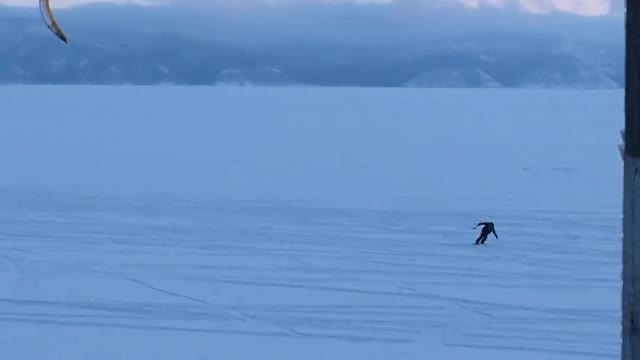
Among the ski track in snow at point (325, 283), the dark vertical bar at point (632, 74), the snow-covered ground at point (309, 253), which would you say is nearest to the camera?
the dark vertical bar at point (632, 74)

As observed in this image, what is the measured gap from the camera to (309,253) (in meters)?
9.63

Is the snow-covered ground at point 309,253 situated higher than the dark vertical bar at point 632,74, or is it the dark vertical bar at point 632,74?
the snow-covered ground at point 309,253

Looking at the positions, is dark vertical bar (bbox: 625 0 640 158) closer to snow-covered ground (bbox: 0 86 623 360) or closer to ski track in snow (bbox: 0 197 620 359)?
snow-covered ground (bbox: 0 86 623 360)

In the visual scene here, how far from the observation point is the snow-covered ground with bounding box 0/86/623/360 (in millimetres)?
6664

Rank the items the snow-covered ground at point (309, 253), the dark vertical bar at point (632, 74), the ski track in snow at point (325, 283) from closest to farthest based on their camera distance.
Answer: the dark vertical bar at point (632, 74) < the snow-covered ground at point (309, 253) < the ski track in snow at point (325, 283)

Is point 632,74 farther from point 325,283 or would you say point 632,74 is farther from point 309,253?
point 309,253

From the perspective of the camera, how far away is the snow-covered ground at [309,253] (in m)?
6.66

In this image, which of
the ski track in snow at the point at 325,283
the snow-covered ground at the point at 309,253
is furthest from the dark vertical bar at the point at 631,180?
the ski track in snow at the point at 325,283

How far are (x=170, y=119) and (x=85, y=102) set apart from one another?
12487 mm

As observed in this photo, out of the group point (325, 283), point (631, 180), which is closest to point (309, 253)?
point (325, 283)

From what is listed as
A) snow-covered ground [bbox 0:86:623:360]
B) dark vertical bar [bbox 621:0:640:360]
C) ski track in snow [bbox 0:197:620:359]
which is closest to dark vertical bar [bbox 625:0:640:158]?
dark vertical bar [bbox 621:0:640:360]

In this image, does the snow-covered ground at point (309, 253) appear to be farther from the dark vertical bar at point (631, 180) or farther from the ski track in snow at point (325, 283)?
the dark vertical bar at point (631, 180)

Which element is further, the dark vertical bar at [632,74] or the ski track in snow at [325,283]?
the ski track in snow at [325,283]

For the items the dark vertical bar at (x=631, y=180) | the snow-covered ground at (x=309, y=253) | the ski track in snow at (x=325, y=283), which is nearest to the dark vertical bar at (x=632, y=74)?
the dark vertical bar at (x=631, y=180)
